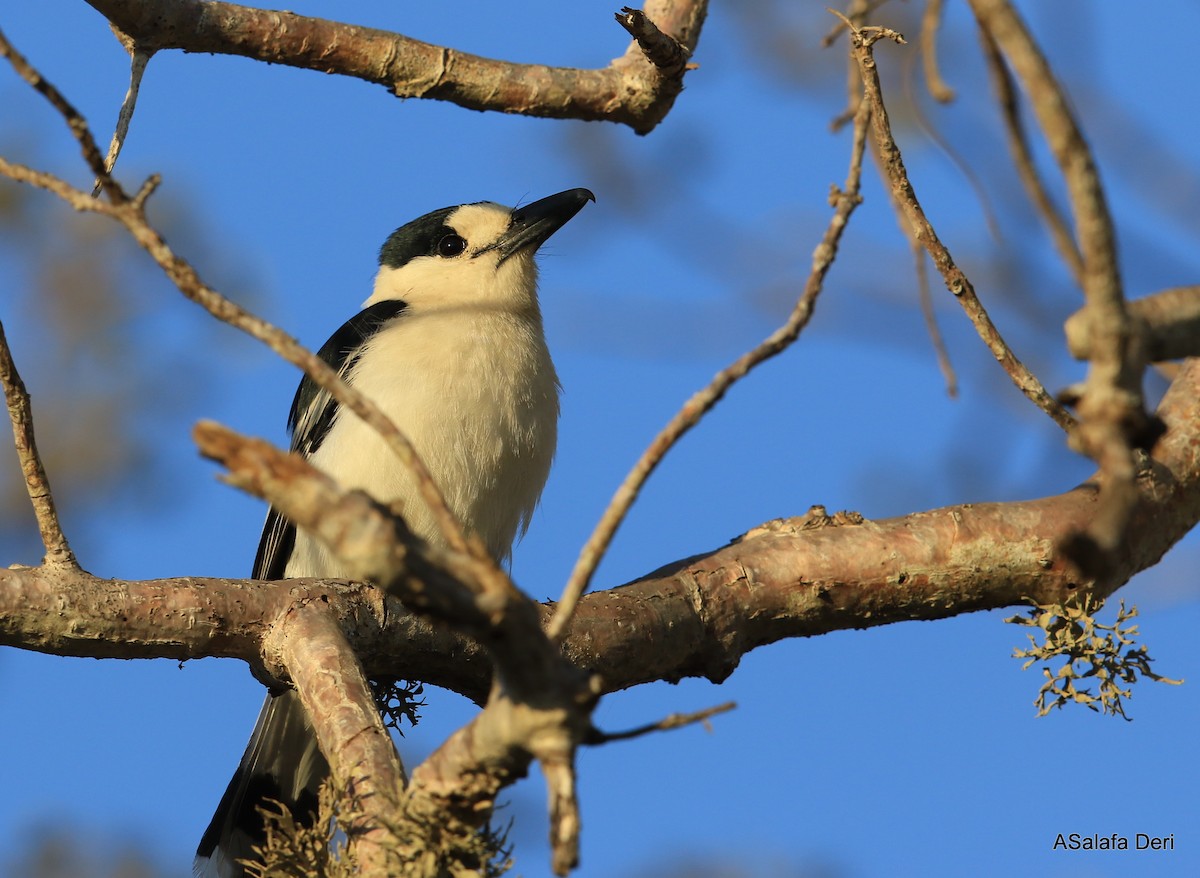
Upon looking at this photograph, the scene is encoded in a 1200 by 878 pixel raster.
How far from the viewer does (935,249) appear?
10.5ft

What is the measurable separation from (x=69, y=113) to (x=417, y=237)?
3.89 m

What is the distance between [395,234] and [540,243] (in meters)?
0.77

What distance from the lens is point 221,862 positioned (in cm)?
407

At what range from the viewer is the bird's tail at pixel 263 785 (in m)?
4.10

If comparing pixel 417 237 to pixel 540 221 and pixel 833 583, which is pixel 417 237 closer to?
pixel 540 221

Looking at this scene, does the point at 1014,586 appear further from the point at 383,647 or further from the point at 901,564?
the point at 383,647

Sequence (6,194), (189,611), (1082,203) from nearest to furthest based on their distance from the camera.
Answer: (1082,203), (189,611), (6,194)

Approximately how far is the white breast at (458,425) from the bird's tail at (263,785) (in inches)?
25.0

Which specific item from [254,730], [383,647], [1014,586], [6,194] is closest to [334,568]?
[254,730]

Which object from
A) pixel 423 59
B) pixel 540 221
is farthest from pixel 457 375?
pixel 540 221

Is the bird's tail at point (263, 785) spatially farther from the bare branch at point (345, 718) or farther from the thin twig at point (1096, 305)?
the thin twig at point (1096, 305)

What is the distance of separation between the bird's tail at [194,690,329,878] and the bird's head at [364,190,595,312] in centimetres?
175

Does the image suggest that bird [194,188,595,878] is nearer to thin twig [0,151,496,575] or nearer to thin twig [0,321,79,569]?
thin twig [0,321,79,569]

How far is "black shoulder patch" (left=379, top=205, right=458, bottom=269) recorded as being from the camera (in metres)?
5.70
